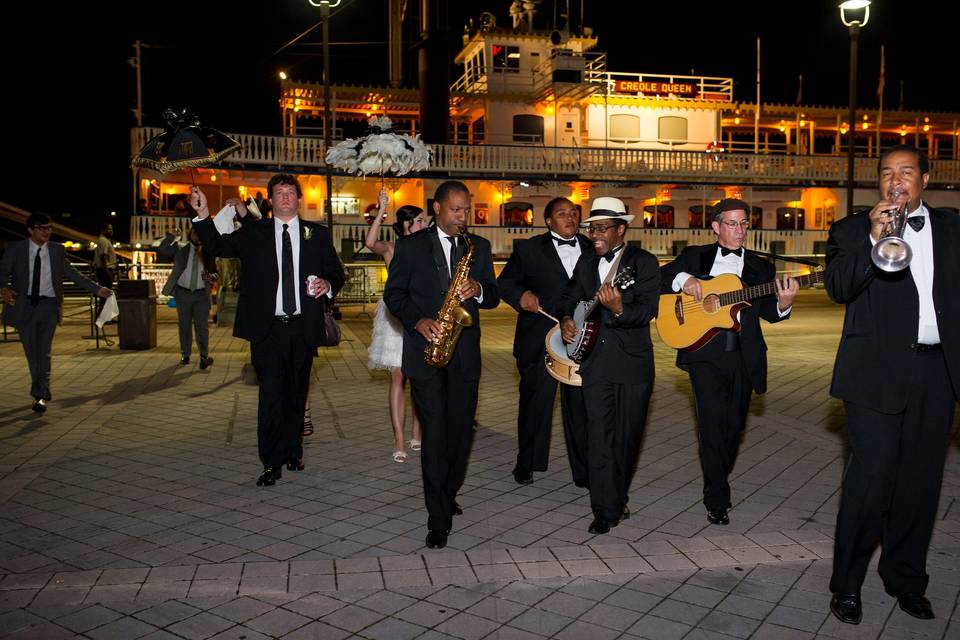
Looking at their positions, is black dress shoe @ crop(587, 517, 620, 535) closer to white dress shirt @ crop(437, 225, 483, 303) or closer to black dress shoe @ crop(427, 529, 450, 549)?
black dress shoe @ crop(427, 529, 450, 549)

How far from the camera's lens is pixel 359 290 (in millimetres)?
25688

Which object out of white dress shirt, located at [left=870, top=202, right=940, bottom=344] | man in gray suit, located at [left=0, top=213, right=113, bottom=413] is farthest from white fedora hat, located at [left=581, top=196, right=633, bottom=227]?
man in gray suit, located at [left=0, top=213, right=113, bottom=413]

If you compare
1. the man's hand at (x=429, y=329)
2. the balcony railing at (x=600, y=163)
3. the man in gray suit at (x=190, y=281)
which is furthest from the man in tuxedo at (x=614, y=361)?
the balcony railing at (x=600, y=163)

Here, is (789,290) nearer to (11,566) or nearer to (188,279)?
(11,566)

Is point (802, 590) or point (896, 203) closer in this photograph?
point (896, 203)

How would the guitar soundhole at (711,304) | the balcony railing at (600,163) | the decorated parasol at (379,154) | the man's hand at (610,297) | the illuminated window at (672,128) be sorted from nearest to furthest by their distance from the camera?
the man's hand at (610,297) < the guitar soundhole at (711,304) < the decorated parasol at (379,154) < the balcony railing at (600,163) < the illuminated window at (672,128)

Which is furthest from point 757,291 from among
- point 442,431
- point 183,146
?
point 183,146

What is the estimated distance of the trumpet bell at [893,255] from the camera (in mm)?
3660

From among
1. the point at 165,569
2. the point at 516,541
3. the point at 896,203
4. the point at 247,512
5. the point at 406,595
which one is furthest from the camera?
the point at 247,512

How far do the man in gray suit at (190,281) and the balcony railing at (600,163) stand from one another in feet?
57.0

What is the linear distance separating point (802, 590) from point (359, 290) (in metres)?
21.9

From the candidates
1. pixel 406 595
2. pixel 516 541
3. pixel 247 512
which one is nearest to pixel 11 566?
pixel 247 512

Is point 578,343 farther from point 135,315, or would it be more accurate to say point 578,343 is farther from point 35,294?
point 135,315

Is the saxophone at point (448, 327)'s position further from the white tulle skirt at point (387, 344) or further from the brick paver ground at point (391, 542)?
the white tulle skirt at point (387, 344)
